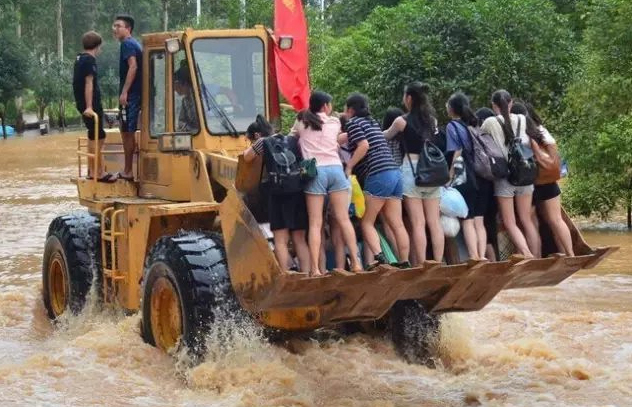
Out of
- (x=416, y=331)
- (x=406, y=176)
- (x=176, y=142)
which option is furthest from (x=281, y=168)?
(x=416, y=331)

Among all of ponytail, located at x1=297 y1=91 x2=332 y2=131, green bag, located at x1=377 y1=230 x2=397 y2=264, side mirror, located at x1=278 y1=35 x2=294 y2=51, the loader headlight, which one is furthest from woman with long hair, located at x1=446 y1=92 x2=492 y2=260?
the loader headlight

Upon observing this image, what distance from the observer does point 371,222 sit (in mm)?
9438

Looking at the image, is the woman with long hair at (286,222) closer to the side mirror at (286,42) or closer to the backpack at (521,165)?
the backpack at (521,165)

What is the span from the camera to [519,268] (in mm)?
9250

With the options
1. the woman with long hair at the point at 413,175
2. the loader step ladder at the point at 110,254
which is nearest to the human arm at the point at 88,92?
the loader step ladder at the point at 110,254

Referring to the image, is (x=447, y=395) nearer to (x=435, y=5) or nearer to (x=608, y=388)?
(x=608, y=388)

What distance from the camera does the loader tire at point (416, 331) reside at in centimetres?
1081

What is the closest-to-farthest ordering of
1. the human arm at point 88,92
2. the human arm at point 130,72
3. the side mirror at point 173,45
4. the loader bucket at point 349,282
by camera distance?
the loader bucket at point 349,282
the side mirror at point 173,45
the human arm at point 130,72
the human arm at point 88,92

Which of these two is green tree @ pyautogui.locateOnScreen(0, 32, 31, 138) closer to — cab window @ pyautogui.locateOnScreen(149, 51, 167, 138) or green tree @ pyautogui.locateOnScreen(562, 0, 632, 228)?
green tree @ pyautogui.locateOnScreen(562, 0, 632, 228)

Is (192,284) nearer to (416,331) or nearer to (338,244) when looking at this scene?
(338,244)

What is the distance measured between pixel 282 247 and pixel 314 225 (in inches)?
11.8

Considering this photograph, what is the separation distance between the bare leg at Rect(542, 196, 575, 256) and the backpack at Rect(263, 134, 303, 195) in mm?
2238

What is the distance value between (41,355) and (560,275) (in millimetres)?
4659

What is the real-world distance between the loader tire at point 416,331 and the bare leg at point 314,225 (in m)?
1.95
